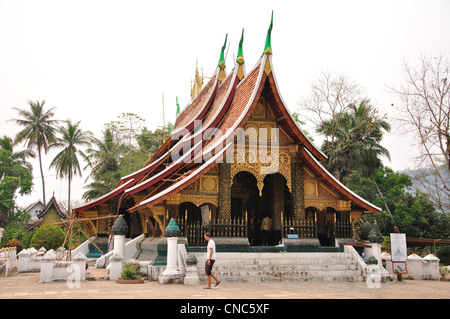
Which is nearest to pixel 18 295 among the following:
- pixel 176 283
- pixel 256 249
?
pixel 176 283

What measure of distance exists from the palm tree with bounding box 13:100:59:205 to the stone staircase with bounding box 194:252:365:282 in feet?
99.4

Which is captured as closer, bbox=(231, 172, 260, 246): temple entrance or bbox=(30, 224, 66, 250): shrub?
bbox=(231, 172, 260, 246): temple entrance

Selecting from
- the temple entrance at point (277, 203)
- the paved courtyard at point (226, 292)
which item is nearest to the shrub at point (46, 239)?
the temple entrance at point (277, 203)

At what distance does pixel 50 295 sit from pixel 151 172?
9.37 metres

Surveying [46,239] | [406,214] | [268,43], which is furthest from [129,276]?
[406,214]

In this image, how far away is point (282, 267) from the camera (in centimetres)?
1021

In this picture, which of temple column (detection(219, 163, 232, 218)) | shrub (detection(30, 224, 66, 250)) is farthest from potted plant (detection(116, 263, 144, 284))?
shrub (detection(30, 224, 66, 250))

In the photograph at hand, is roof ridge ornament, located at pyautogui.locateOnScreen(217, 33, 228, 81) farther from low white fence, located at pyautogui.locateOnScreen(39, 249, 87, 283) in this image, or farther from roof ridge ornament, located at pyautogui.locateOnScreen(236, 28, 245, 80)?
low white fence, located at pyautogui.locateOnScreen(39, 249, 87, 283)

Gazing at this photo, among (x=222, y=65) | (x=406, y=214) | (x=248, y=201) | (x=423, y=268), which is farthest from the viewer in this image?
(x=406, y=214)

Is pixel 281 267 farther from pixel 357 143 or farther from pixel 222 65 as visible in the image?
pixel 357 143

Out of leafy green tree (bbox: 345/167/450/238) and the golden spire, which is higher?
the golden spire

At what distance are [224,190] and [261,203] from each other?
3.30 metres

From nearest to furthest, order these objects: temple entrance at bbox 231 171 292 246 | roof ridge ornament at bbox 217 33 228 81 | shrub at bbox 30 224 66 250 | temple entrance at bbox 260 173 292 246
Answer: temple entrance at bbox 260 173 292 246 < temple entrance at bbox 231 171 292 246 < roof ridge ornament at bbox 217 33 228 81 < shrub at bbox 30 224 66 250

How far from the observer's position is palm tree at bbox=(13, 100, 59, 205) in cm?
3562
